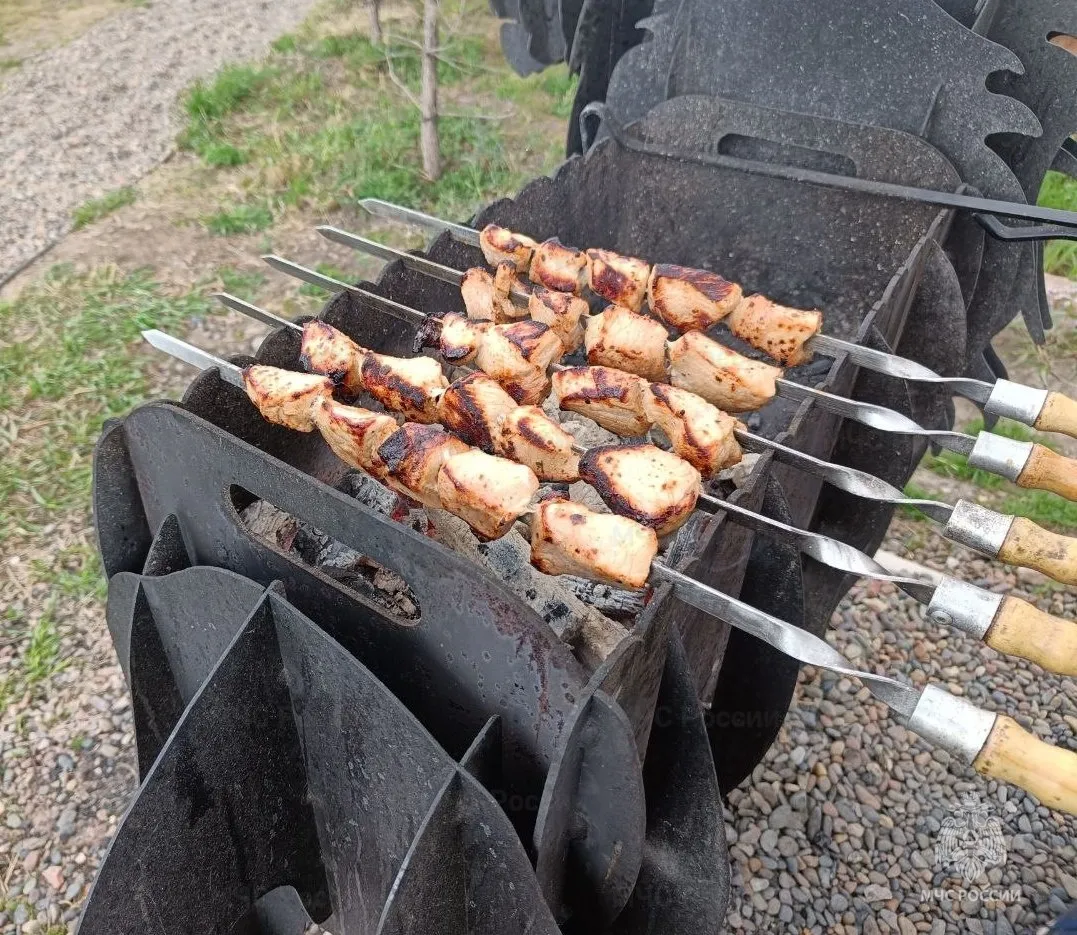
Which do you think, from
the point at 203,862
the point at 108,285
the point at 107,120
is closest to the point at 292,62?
the point at 107,120

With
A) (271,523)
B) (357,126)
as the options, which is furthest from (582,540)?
(357,126)

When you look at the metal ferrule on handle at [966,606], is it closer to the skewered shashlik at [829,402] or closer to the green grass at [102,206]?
the skewered shashlik at [829,402]

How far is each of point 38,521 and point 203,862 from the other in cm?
278

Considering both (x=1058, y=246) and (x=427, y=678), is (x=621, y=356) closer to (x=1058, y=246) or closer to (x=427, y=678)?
(x=427, y=678)

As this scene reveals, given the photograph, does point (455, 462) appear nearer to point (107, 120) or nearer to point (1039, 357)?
point (1039, 357)

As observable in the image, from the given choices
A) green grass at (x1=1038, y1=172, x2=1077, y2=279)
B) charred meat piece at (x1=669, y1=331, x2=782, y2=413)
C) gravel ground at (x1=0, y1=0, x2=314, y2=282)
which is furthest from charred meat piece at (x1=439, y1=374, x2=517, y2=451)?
green grass at (x1=1038, y1=172, x2=1077, y2=279)

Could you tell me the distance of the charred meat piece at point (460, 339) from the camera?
7.72 ft

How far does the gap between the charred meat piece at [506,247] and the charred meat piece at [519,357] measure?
43 cm

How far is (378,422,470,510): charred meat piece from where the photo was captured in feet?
6.30

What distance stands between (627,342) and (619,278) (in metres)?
0.36

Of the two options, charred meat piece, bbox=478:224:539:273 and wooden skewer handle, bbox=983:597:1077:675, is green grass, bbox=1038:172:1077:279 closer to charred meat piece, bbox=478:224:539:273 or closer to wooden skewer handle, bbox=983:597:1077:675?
charred meat piece, bbox=478:224:539:273

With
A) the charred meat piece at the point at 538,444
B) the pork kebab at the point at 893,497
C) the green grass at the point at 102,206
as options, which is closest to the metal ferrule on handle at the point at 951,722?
the pork kebab at the point at 893,497

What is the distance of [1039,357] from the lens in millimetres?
4965

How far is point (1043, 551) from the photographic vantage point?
1577 mm
